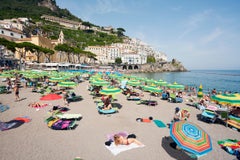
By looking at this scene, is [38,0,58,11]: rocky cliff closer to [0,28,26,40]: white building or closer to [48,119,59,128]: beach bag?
[0,28,26,40]: white building

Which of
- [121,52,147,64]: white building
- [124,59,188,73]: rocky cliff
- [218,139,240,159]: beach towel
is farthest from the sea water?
[121,52,147,64]: white building

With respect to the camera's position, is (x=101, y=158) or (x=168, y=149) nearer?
(x=101, y=158)

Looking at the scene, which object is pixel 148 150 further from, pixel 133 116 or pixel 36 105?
pixel 36 105

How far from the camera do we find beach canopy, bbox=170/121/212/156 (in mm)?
4191

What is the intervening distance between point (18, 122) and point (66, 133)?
2.97 m

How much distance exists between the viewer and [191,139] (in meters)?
4.37

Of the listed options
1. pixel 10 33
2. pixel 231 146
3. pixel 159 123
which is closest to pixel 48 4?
pixel 10 33

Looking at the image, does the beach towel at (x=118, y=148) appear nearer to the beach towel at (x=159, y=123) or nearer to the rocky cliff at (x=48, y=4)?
the beach towel at (x=159, y=123)

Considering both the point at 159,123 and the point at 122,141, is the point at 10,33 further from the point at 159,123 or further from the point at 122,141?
the point at 122,141

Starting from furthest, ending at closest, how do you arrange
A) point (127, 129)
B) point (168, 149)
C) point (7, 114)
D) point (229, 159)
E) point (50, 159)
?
1. point (7, 114)
2. point (127, 129)
3. point (168, 149)
4. point (229, 159)
5. point (50, 159)

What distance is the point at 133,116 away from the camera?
29.3ft

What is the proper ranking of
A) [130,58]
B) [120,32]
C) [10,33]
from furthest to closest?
[120,32], [130,58], [10,33]

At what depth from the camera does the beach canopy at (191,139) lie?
419cm

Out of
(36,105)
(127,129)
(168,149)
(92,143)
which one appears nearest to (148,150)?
(168,149)
